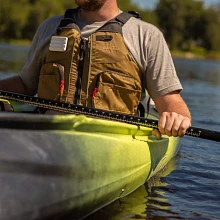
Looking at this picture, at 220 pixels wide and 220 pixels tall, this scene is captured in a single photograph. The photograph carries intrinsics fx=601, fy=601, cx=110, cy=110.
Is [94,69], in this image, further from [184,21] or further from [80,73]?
[184,21]

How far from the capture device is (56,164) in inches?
112

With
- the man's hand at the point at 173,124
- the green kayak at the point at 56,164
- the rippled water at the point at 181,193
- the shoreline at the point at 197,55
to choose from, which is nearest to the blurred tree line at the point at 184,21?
the shoreline at the point at 197,55

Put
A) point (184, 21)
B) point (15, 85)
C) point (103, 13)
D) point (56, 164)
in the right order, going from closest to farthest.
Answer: point (56, 164) < point (103, 13) < point (15, 85) < point (184, 21)

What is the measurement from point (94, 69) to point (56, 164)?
1.27 m

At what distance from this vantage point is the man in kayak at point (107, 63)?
3.99m

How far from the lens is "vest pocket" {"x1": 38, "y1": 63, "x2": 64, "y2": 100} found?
3996mm

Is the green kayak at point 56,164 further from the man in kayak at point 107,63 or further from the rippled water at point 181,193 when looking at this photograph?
the man in kayak at point 107,63

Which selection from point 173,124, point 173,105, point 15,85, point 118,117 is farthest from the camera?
point 15,85

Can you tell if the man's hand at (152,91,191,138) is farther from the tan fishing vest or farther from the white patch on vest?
the white patch on vest

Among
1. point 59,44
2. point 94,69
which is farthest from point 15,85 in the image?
point 94,69

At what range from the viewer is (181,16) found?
256 ft

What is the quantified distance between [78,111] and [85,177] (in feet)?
2.51

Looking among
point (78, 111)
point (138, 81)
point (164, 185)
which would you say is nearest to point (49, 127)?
point (78, 111)

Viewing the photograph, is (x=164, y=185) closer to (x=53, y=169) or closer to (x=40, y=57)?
(x=40, y=57)
